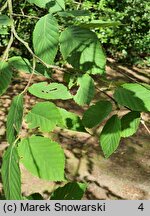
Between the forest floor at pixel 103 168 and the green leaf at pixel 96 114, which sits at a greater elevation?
the green leaf at pixel 96 114

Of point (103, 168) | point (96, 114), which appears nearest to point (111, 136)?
point (96, 114)

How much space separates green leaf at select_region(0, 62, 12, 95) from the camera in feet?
3.13

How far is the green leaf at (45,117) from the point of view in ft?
3.03

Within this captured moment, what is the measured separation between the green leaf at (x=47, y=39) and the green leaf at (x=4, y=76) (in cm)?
11

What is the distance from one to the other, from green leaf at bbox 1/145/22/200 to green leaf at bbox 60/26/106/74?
0.36m

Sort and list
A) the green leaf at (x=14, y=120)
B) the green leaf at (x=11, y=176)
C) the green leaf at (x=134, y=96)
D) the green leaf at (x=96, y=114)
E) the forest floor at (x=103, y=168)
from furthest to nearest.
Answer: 1. the forest floor at (x=103, y=168)
2. the green leaf at (x=96, y=114)
3. the green leaf at (x=134, y=96)
4. the green leaf at (x=14, y=120)
5. the green leaf at (x=11, y=176)

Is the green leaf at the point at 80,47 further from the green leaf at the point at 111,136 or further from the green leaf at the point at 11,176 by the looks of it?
the green leaf at the point at 11,176

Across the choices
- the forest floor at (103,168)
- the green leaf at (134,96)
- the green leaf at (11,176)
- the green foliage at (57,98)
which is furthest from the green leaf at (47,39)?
the forest floor at (103,168)

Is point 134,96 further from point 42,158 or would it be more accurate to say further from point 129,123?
point 42,158

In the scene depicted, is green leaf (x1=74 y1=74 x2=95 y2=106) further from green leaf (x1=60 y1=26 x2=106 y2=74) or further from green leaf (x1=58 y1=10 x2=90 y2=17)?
green leaf (x1=58 y1=10 x2=90 y2=17)

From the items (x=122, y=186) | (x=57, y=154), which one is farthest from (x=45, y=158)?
(x=122, y=186)

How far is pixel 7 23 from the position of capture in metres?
1.08

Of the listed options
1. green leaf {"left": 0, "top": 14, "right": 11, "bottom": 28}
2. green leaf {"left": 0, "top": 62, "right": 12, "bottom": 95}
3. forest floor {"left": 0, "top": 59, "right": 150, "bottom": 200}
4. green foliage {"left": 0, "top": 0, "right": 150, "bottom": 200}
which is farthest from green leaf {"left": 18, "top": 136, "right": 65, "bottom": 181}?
forest floor {"left": 0, "top": 59, "right": 150, "bottom": 200}

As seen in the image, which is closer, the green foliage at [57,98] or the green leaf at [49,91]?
A: the green foliage at [57,98]
